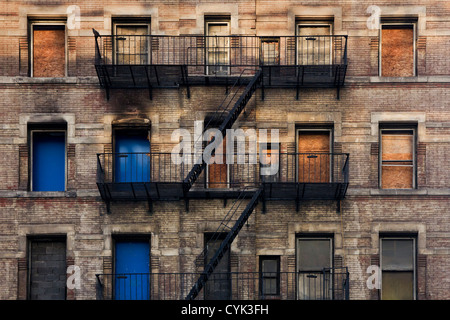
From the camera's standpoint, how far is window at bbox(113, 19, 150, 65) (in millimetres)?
22312

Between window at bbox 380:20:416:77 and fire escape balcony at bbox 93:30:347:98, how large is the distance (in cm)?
116

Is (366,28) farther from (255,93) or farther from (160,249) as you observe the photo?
(160,249)

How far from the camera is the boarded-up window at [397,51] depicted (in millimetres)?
22266

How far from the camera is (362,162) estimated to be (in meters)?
21.9

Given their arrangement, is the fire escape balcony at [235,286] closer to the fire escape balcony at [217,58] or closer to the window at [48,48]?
the fire escape balcony at [217,58]

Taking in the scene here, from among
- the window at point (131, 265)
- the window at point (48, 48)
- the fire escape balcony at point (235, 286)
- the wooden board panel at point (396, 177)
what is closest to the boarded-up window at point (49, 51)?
the window at point (48, 48)

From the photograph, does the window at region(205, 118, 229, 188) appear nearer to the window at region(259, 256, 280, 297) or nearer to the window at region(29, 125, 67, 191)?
the window at region(259, 256, 280, 297)

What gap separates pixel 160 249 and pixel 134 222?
95 centimetres

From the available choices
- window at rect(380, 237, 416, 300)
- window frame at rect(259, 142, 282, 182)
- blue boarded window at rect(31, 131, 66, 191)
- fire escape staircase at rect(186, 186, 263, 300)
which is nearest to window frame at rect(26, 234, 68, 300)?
blue boarded window at rect(31, 131, 66, 191)

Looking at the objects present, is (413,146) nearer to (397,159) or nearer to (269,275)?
(397,159)
